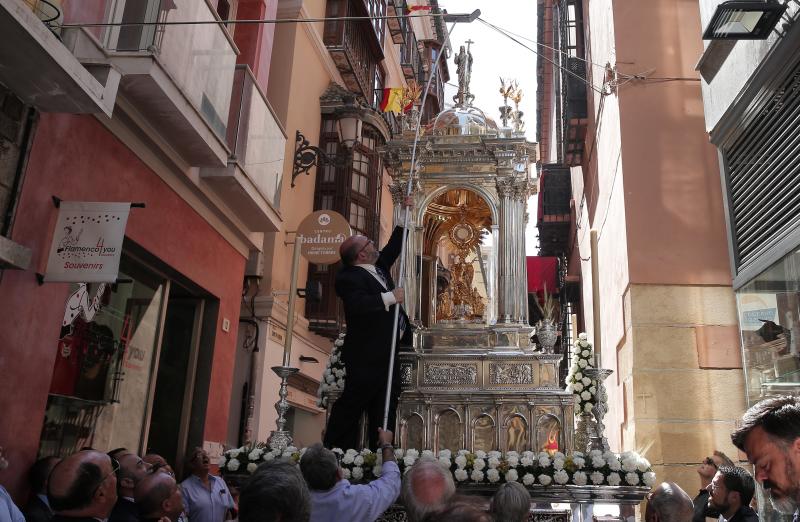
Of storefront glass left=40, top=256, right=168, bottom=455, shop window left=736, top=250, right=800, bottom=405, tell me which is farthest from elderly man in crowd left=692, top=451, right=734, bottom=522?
storefront glass left=40, top=256, right=168, bottom=455

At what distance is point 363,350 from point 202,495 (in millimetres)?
1735

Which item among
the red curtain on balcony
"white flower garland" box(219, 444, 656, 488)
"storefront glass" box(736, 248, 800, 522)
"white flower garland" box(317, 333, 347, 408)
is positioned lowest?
"white flower garland" box(219, 444, 656, 488)

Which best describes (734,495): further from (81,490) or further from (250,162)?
(250,162)

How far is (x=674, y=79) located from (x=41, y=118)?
7389mm

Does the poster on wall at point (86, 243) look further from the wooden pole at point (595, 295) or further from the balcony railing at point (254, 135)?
the wooden pole at point (595, 295)

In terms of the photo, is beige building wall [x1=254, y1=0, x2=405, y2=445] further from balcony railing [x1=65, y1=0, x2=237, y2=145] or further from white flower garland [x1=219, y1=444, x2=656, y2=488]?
white flower garland [x1=219, y1=444, x2=656, y2=488]

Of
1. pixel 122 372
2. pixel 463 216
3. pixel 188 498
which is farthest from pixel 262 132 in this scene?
pixel 188 498

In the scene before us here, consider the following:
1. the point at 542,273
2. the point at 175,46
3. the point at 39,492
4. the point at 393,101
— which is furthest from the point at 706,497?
the point at 542,273

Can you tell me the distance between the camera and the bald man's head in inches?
138

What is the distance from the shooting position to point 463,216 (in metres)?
8.00

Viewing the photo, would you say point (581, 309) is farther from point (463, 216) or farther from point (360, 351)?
point (360, 351)

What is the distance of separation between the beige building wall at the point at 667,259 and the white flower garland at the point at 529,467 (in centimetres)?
297

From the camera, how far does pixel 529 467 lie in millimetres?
5078

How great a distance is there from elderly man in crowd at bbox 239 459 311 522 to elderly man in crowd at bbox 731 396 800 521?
1569 millimetres
